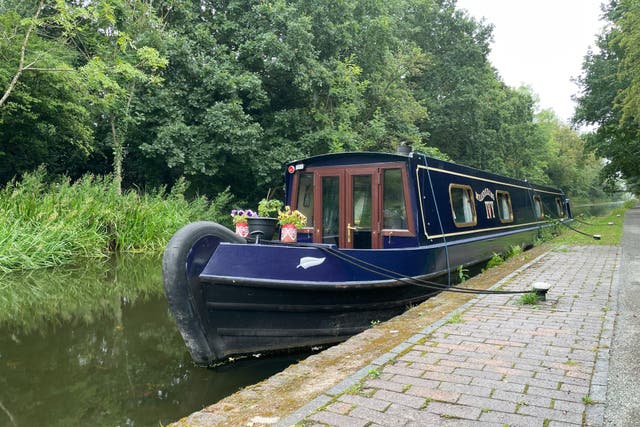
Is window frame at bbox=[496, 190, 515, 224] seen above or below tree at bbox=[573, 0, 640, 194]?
below

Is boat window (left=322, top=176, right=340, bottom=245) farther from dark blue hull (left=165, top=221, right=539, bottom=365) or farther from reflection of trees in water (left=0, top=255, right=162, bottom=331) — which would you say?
reflection of trees in water (left=0, top=255, right=162, bottom=331)

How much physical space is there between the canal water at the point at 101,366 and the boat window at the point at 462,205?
389 cm

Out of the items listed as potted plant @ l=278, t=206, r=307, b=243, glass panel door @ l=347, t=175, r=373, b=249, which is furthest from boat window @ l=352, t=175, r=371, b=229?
potted plant @ l=278, t=206, r=307, b=243

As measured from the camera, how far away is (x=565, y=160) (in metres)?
50.2

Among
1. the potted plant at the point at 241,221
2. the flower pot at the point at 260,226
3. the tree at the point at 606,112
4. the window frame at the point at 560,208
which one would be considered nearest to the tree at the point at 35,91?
the potted plant at the point at 241,221

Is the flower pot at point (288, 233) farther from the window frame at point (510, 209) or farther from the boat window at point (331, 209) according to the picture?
the window frame at point (510, 209)

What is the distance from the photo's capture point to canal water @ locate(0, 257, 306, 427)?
11.9ft

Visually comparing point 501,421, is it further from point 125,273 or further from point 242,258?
point 125,273

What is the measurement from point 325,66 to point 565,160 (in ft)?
138

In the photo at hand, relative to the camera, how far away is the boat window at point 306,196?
262 inches

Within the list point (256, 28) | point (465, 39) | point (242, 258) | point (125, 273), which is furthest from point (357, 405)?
point (465, 39)

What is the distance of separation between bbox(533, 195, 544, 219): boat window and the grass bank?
10396 mm

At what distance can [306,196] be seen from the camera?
6.72 meters

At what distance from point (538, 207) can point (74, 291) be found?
1248 centimetres
